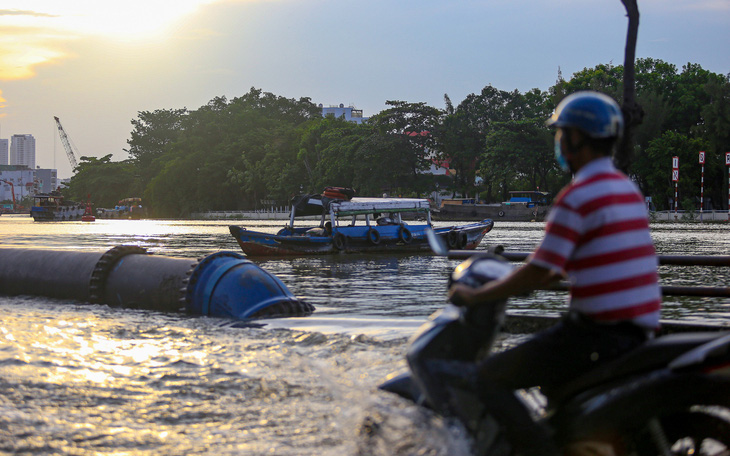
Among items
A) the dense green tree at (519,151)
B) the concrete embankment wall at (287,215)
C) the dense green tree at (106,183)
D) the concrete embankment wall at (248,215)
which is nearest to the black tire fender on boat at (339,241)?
the concrete embankment wall at (287,215)

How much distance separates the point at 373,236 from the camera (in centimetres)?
2736

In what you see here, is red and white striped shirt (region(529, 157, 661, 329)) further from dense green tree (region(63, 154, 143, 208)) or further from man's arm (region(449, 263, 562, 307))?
dense green tree (region(63, 154, 143, 208))

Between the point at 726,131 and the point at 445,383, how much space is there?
2103 inches

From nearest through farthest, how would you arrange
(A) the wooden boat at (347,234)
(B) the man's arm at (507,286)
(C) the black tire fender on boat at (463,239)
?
A: (B) the man's arm at (507,286), (A) the wooden boat at (347,234), (C) the black tire fender on boat at (463,239)

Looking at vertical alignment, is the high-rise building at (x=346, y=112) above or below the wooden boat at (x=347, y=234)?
above

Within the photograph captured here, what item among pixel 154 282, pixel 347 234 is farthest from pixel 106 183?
pixel 154 282

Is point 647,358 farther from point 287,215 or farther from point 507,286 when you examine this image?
point 287,215

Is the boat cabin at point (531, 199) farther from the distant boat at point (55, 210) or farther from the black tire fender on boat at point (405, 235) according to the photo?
the distant boat at point (55, 210)

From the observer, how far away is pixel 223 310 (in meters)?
8.63

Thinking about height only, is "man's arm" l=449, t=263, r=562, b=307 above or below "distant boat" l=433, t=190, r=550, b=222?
below

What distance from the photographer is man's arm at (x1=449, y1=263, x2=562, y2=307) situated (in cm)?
270

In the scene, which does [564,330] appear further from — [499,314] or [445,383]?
[445,383]

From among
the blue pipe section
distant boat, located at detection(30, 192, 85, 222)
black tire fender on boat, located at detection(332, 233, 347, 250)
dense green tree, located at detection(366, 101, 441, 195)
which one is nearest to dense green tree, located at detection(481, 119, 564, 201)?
dense green tree, located at detection(366, 101, 441, 195)

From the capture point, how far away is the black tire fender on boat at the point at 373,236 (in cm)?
2730
